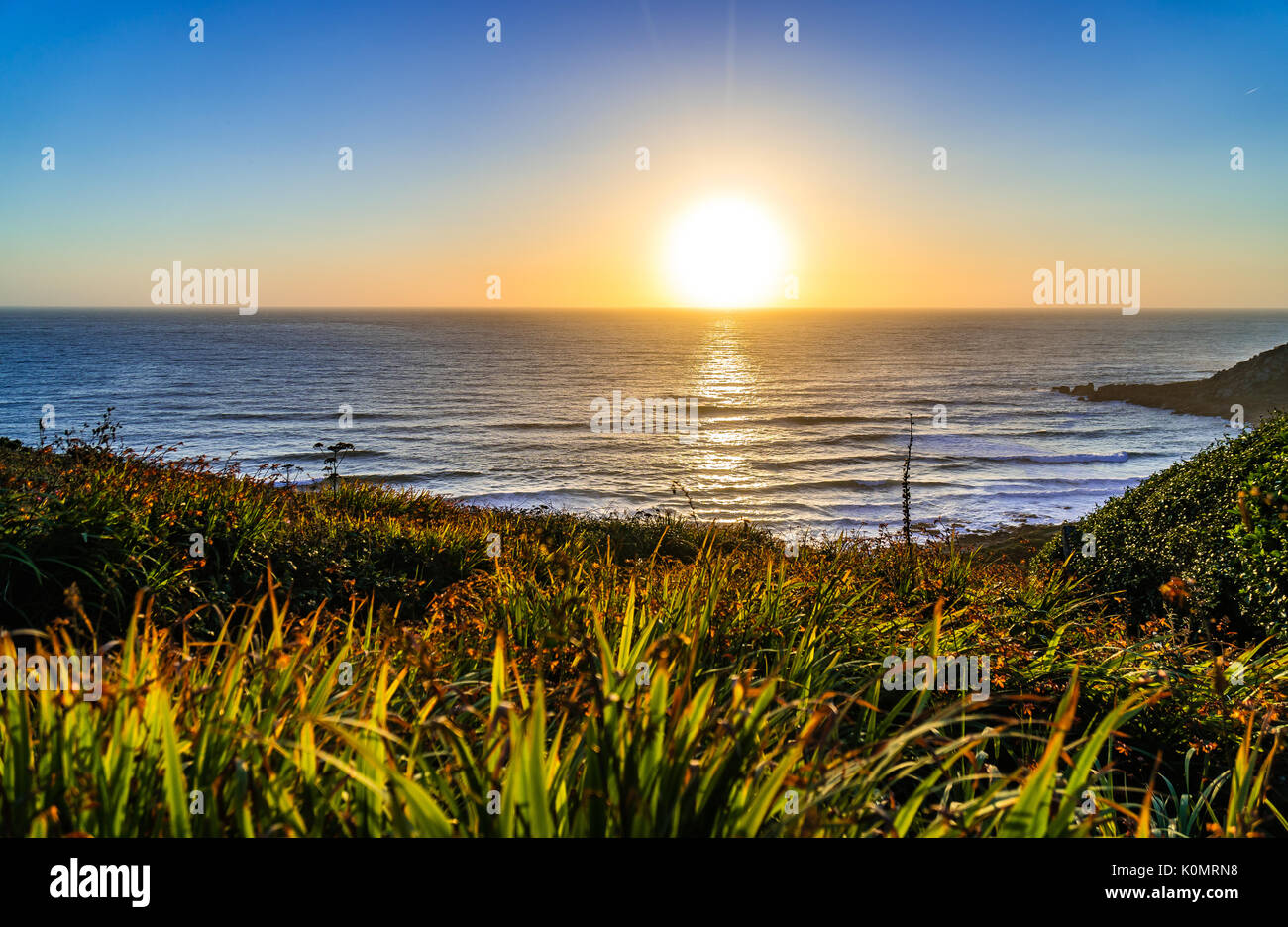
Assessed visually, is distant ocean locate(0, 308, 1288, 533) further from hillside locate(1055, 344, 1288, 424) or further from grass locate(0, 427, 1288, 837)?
grass locate(0, 427, 1288, 837)

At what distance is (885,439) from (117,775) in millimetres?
40190

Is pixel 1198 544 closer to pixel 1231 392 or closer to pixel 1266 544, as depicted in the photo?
pixel 1266 544

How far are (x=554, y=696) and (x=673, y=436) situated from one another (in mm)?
40471

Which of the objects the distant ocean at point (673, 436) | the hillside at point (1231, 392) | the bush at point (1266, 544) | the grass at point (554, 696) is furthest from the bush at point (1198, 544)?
the hillside at point (1231, 392)

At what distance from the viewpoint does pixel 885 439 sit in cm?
3931

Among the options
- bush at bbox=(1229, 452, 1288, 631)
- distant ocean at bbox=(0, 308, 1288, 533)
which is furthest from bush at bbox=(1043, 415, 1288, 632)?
distant ocean at bbox=(0, 308, 1288, 533)

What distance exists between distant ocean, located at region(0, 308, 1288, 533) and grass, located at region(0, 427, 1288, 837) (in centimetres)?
1772

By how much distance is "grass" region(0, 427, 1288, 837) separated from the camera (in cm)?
186

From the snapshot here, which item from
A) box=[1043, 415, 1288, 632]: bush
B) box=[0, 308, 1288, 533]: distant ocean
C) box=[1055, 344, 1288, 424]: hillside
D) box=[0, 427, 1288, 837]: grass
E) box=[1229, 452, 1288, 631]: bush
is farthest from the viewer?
box=[1055, 344, 1288, 424]: hillside

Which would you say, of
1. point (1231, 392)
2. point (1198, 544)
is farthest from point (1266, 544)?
point (1231, 392)

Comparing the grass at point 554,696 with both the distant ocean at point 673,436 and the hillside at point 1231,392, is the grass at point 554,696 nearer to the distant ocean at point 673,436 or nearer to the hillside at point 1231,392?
the distant ocean at point 673,436

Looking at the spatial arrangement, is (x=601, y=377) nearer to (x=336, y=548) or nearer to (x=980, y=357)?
(x=980, y=357)

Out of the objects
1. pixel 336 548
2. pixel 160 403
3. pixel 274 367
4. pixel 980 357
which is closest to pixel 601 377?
pixel 274 367
